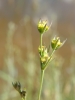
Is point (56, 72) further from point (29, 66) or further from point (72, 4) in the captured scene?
point (72, 4)

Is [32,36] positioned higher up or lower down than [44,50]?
higher up

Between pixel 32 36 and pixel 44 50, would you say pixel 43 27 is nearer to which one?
pixel 44 50

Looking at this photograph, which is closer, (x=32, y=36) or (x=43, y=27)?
(x=43, y=27)

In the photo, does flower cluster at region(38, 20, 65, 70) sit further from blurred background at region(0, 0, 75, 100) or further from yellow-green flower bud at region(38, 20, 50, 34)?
blurred background at region(0, 0, 75, 100)

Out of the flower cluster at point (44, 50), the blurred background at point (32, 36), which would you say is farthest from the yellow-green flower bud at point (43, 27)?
the blurred background at point (32, 36)

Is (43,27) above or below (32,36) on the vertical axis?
below

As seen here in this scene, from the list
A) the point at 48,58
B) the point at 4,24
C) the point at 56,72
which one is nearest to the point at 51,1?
the point at 4,24

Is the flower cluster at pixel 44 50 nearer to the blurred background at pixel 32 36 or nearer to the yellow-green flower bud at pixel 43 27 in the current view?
the yellow-green flower bud at pixel 43 27

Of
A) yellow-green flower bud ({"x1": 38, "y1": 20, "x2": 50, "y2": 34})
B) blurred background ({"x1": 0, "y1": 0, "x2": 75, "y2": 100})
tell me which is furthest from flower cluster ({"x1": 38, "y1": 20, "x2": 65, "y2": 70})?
blurred background ({"x1": 0, "y1": 0, "x2": 75, "y2": 100})

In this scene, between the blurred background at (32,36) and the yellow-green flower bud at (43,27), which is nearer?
the yellow-green flower bud at (43,27)

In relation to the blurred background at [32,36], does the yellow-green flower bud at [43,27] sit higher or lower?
lower

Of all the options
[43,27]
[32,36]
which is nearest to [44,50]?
[43,27]
